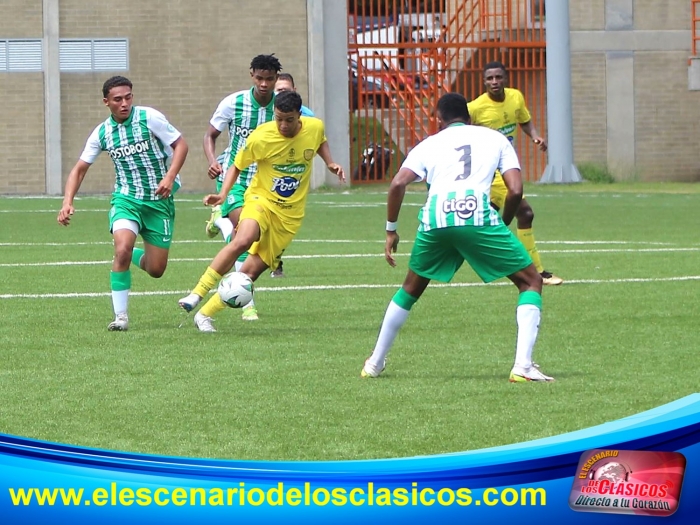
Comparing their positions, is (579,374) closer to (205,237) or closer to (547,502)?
(547,502)

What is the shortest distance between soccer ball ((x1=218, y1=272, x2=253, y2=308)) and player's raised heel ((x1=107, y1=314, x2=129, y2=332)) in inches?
30.8

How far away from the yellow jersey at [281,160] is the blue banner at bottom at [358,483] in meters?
8.06

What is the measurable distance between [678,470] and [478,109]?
1225 centimetres

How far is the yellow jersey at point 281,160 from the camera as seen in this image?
35.0 ft

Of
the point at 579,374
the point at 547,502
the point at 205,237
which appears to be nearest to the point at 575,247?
the point at 205,237

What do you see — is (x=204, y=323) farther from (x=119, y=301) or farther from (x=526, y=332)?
(x=526, y=332)

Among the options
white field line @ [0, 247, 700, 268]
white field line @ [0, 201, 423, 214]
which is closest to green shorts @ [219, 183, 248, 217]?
white field line @ [0, 247, 700, 268]

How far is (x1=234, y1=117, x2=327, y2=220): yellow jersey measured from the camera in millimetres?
10656

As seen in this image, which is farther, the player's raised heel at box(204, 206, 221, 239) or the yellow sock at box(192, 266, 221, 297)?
the player's raised heel at box(204, 206, 221, 239)

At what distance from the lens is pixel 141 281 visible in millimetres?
14445

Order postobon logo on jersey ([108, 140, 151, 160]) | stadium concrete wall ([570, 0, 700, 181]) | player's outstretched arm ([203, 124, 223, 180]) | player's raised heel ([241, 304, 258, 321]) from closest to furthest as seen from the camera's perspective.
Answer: postobon logo on jersey ([108, 140, 151, 160])
player's raised heel ([241, 304, 258, 321])
player's outstretched arm ([203, 124, 223, 180])
stadium concrete wall ([570, 0, 700, 181])

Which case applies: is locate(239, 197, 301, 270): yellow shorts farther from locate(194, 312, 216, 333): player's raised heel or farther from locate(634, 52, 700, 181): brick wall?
locate(634, 52, 700, 181): brick wall

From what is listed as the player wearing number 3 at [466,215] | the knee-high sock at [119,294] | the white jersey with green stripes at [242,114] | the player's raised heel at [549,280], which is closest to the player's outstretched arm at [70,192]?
the knee-high sock at [119,294]

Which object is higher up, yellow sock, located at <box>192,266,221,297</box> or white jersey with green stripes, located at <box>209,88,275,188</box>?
white jersey with green stripes, located at <box>209,88,275,188</box>
